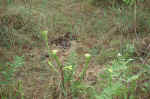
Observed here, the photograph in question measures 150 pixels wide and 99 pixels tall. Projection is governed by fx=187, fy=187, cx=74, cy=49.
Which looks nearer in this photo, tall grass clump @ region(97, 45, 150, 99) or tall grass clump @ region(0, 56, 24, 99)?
tall grass clump @ region(97, 45, 150, 99)

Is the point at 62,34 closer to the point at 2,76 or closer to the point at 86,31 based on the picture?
the point at 86,31

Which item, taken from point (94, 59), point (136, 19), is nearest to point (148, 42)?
point (136, 19)

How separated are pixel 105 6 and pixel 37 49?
4.00 feet

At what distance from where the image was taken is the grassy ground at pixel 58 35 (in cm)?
184

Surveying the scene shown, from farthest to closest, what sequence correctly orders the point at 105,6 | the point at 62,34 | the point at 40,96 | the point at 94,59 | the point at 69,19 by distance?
the point at 105,6, the point at 69,19, the point at 62,34, the point at 94,59, the point at 40,96

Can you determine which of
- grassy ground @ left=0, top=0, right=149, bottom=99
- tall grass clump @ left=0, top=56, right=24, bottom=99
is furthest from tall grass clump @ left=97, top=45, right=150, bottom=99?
tall grass clump @ left=0, top=56, right=24, bottom=99

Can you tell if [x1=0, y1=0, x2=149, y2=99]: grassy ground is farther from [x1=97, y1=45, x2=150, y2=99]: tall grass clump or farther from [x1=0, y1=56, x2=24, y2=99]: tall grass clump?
[x1=97, y1=45, x2=150, y2=99]: tall grass clump

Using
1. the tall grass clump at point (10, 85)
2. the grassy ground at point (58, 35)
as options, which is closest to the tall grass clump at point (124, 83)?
the grassy ground at point (58, 35)

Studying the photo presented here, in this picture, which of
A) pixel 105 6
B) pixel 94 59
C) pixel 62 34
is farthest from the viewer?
pixel 105 6

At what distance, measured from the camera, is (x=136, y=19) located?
2.40 meters

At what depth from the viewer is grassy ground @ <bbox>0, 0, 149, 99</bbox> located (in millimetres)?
1837

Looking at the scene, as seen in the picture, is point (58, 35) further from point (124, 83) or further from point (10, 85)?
point (124, 83)

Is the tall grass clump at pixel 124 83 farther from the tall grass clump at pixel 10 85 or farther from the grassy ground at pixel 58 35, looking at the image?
the tall grass clump at pixel 10 85

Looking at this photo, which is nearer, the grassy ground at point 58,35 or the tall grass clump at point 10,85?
the tall grass clump at point 10,85
